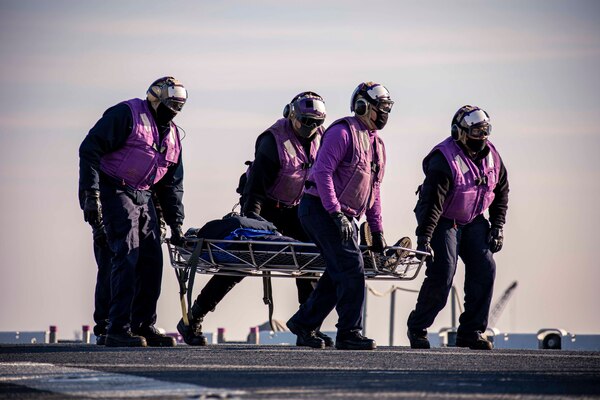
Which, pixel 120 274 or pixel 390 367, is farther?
pixel 120 274

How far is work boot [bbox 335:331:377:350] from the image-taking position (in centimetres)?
1408

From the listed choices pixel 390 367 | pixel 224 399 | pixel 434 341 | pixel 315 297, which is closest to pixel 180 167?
pixel 315 297

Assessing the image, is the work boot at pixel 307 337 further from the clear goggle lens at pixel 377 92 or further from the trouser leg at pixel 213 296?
the clear goggle lens at pixel 377 92

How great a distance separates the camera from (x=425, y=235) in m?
14.9

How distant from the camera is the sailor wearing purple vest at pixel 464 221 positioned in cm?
1511

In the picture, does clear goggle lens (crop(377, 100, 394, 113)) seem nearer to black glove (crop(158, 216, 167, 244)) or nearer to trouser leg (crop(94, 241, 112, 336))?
black glove (crop(158, 216, 167, 244))

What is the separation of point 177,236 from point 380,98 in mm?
2508

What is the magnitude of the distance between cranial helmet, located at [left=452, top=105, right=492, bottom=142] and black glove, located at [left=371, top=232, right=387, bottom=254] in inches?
59.1

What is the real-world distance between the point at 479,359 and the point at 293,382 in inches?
138

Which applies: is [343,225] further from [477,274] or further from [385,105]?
[477,274]

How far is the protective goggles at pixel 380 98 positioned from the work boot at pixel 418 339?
2442 mm

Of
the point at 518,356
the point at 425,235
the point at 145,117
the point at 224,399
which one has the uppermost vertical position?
the point at 145,117

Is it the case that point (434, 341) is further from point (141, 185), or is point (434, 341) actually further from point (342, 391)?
point (342, 391)

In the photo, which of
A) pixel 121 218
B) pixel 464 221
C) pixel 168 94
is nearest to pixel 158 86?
pixel 168 94
